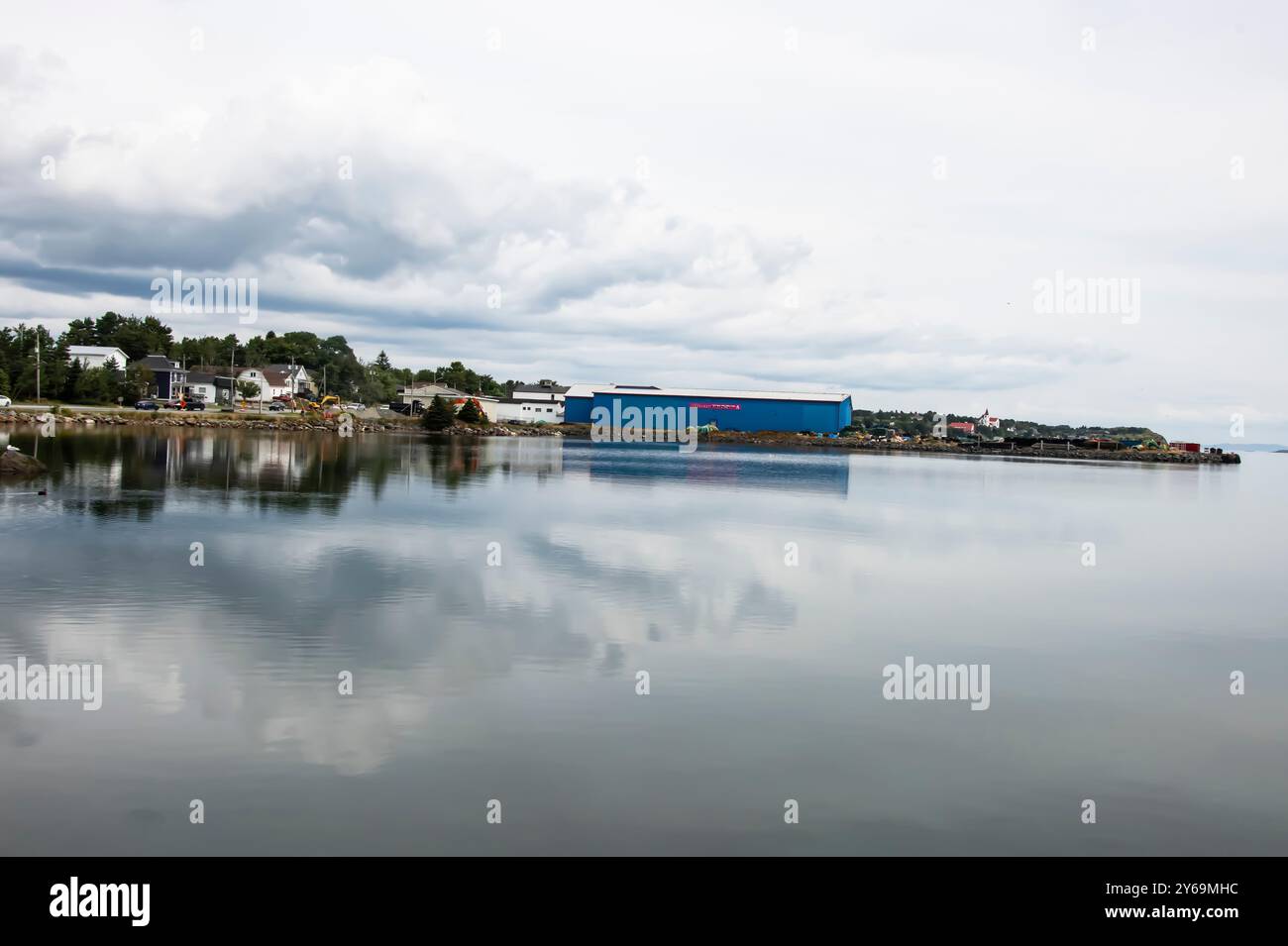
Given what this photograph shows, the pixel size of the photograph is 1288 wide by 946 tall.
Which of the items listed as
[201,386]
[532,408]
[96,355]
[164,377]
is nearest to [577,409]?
[532,408]

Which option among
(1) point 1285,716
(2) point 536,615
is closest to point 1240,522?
(1) point 1285,716

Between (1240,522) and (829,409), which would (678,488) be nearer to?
(1240,522)

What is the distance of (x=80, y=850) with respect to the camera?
26.3 ft

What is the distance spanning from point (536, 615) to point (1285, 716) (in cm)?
1188

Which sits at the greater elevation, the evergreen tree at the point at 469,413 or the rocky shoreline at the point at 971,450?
the evergreen tree at the point at 469,413

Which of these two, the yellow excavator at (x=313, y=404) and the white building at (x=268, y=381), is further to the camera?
the white building at (x=268, y=381)

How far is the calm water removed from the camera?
904 centimetres

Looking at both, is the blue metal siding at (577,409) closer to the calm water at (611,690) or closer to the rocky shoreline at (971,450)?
the rocky shoreline at (971,450)
